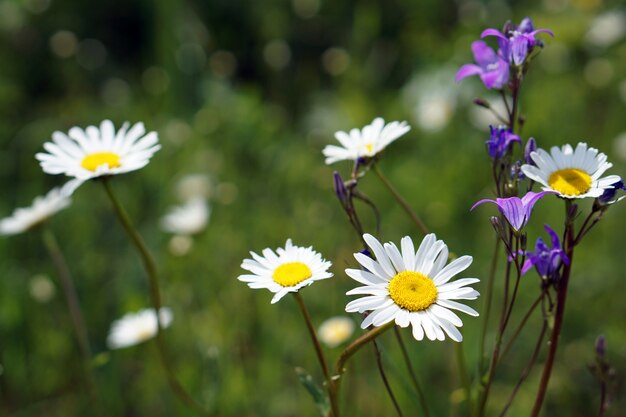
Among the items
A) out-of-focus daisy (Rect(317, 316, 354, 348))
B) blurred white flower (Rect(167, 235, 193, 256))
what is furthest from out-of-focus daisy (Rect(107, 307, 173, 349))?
out-of-focus daisy (Rect(317, 316, 354, 348))

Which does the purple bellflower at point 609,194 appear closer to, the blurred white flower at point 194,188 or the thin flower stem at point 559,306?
the thin flower stem at point 559,306

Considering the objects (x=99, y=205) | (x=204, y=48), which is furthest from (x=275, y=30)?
(x=99, y=205)

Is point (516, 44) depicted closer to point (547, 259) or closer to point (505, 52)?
point (505, 52)

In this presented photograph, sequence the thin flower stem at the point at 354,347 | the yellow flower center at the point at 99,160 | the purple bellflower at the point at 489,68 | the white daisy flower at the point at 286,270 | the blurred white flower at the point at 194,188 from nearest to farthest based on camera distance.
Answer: the thin flower stem at the point at 354,347
the white daisy flower at the point at 286,270
the purple bellflower at the point at 489,68
the yellow flower center at the point at 99,160
the blurred white flower at the point at 194,188

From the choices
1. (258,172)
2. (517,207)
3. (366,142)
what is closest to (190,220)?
(258,172)

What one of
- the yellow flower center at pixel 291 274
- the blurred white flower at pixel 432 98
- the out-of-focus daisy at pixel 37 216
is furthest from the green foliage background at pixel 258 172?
the out-of-focus daisy at pixel 37 216

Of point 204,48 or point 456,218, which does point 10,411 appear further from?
point 204,48
